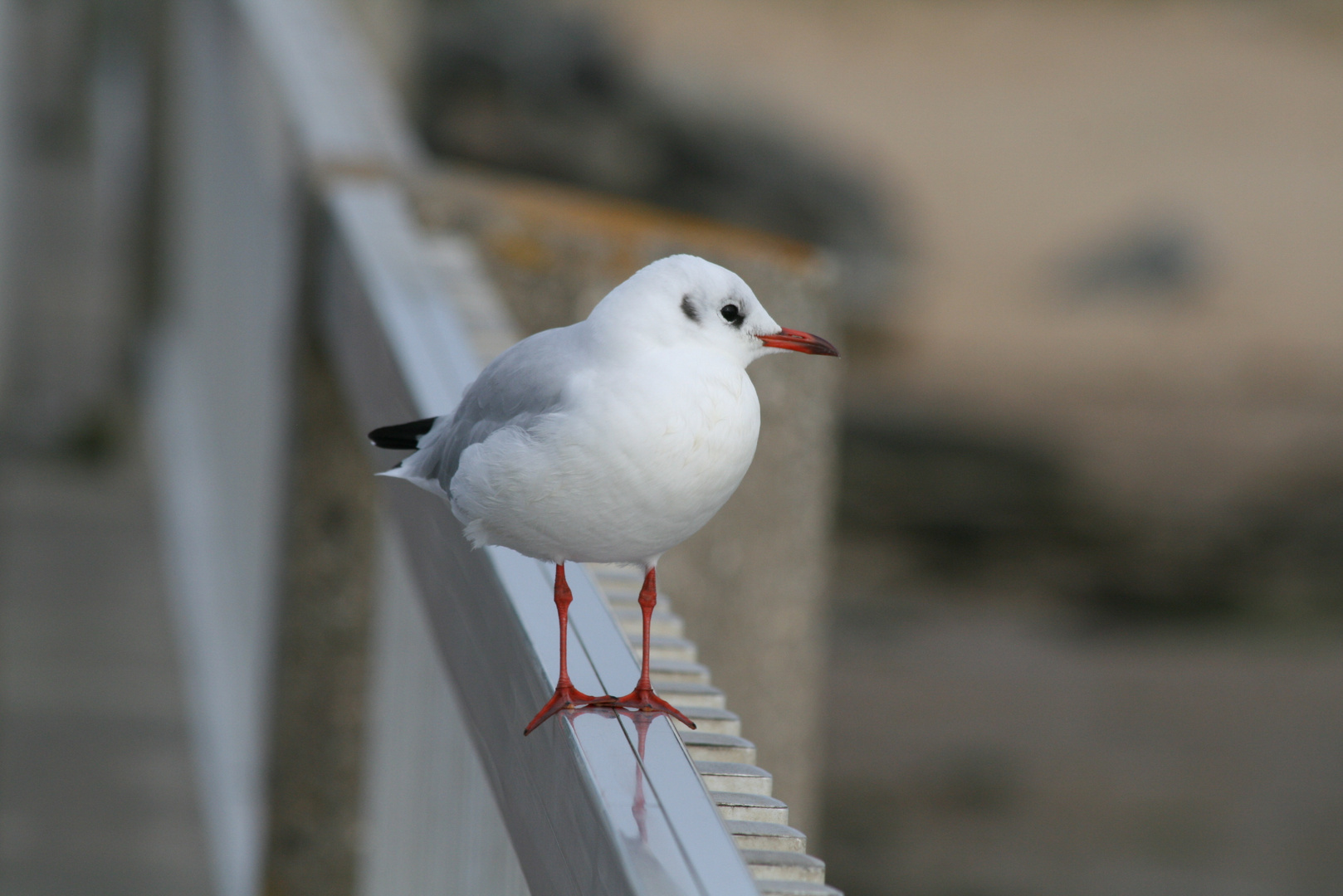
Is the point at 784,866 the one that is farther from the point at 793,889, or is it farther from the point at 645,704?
the point at 645,704

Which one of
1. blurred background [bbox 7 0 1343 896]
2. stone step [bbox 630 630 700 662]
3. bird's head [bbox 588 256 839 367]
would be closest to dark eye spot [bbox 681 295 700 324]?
bird's head [bbox 588 256 839 367]

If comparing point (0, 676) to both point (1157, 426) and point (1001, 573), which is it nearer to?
point (1001, 573)

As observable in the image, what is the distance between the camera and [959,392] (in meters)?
12.9

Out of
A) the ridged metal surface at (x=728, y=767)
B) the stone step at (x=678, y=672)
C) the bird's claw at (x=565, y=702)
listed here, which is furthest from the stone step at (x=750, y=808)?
the stone step at (x=678, y=672)

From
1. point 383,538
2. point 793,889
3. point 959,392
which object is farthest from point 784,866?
point 959,392

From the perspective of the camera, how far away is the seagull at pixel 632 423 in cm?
105

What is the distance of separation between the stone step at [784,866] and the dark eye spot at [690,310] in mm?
380

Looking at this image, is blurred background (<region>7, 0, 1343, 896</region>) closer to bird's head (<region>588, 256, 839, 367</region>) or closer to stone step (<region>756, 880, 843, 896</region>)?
bird's head (<region>588, 256, 839, 367</region>)

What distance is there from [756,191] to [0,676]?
9698mm

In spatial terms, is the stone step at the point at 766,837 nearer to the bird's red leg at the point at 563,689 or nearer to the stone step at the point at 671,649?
the bird's red leg at the point at 563,689

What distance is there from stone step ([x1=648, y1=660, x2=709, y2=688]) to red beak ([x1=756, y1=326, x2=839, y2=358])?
0.39 meters

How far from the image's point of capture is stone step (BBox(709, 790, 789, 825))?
1.15 meters

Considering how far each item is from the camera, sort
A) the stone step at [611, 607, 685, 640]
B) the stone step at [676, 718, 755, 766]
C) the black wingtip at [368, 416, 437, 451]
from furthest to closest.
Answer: the stone step at [611, 607, 685, 640], the black wingtip at [368, 416, 437, 451], the stone step at [676, 718, 755, 766]

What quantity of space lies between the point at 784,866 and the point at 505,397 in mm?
403
